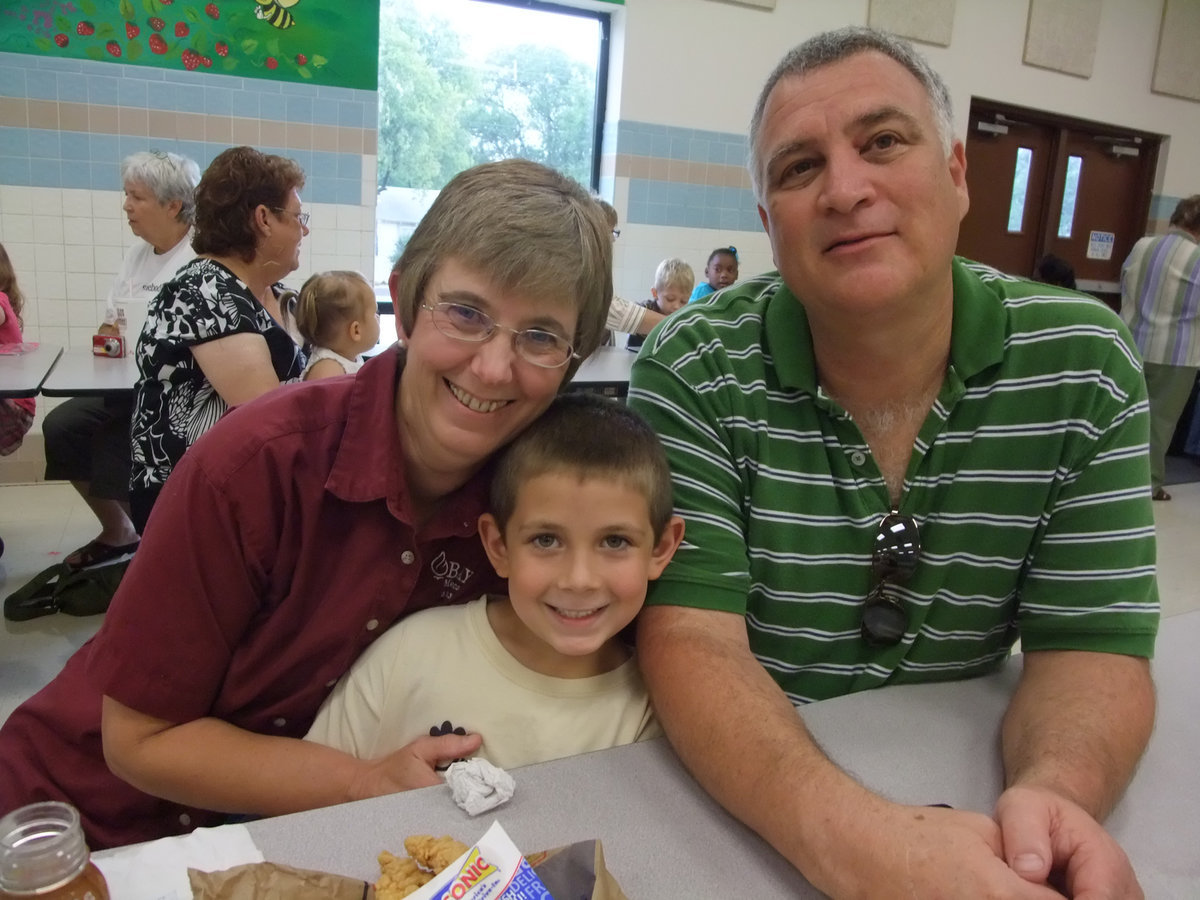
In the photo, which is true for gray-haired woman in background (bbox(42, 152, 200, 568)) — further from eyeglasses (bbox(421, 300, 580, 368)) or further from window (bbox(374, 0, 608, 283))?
eyeglasses (bbox(421, 300, 580, 368))

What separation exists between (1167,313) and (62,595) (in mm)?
6092

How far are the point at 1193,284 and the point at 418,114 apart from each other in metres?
4.77

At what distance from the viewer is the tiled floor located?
2822mm

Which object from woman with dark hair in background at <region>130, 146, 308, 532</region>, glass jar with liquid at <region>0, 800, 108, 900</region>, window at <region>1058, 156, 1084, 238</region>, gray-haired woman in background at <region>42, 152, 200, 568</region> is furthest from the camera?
window at <region>1058, 156, 1084, 238</region>

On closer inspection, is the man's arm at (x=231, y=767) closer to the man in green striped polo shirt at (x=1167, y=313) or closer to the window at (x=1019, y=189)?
the man in green striped polo shirt at (x=1167, y=313)

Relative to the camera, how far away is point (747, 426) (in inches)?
50.2

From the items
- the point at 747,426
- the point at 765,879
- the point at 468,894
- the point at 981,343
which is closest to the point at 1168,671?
the point at 981,343

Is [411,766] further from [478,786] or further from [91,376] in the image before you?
[91,376]

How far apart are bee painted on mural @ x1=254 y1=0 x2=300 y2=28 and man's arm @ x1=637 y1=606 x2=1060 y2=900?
4460mm

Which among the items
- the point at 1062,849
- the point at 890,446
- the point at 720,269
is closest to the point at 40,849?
the point at 1062,849

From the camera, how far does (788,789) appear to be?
0.89 metres

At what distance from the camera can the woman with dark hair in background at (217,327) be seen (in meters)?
2.42

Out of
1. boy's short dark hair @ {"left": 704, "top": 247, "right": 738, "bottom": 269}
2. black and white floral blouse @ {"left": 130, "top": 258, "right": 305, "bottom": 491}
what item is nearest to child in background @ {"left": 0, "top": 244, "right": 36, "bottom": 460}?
black and white floral blouse @ {"left": 130, "top": 258, "right": 305, "bottom": 491}

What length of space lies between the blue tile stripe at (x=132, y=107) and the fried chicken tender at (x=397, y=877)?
4.55 m
